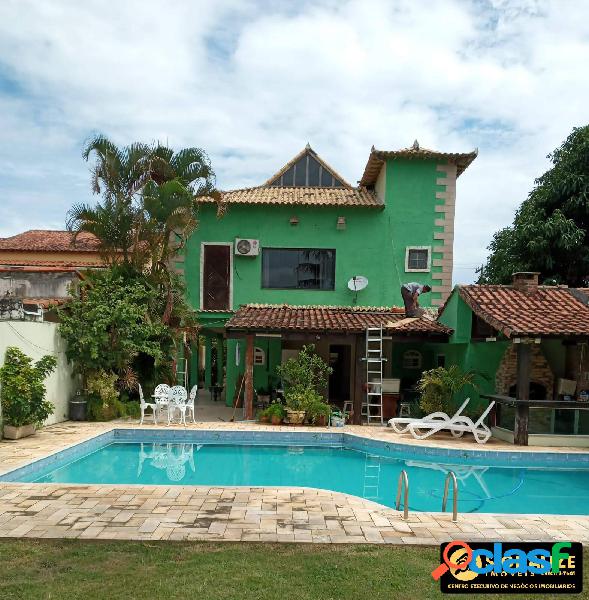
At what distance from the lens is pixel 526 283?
48.3 feet

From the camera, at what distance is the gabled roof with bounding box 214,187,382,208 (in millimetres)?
17688

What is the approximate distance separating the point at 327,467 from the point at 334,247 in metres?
8.47

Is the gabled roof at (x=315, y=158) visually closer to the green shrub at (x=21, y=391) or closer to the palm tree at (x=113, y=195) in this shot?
the palm tree at (x=113, y=195)

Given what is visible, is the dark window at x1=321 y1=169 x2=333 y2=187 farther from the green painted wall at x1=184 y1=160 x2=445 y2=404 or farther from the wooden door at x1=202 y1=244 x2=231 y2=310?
the wooden door at x1=202 y1=244 x2=231 y2=310

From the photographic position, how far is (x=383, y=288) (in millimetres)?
17969

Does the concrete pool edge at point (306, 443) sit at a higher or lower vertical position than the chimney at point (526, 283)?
lower

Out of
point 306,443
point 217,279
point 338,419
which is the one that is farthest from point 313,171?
point 306,443

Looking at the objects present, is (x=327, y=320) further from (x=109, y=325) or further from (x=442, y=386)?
(x=109, y=325)

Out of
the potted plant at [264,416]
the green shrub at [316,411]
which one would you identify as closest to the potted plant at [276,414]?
the potted plant at [264,416]

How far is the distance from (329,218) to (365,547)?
1331 cm

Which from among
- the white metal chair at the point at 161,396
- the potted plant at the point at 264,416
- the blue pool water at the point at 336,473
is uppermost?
the white metal chair at the point at 161,396

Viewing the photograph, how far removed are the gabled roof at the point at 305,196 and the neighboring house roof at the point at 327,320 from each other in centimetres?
347

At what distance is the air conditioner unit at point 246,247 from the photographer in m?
17.7

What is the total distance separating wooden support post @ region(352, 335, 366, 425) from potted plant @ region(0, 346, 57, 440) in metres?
7.98
